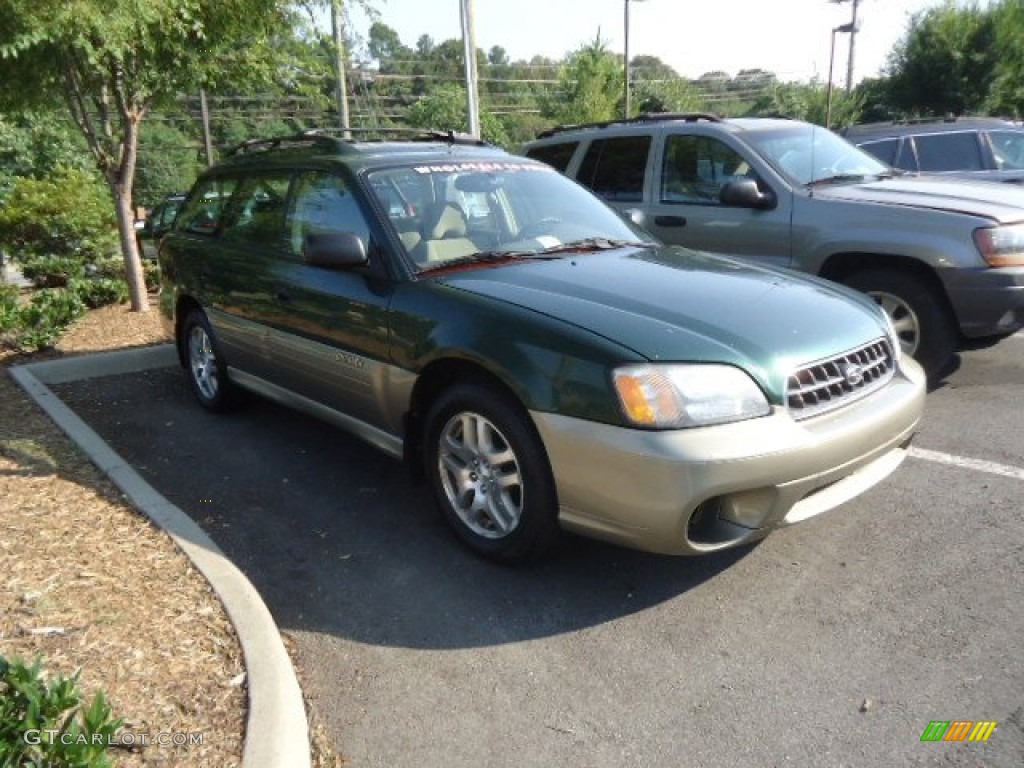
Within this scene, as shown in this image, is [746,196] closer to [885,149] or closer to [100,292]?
[885,149]

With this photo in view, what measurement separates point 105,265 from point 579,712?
39.9ft

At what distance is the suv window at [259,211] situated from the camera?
464 cm

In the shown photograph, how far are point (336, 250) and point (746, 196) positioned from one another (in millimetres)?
3309

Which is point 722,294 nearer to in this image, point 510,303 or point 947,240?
point 510,303

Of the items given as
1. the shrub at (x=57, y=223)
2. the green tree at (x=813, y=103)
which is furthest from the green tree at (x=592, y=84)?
the shrub at (x=57, y=223)

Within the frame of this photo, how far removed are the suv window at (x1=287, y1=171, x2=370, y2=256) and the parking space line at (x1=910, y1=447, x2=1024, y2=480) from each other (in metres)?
3.10

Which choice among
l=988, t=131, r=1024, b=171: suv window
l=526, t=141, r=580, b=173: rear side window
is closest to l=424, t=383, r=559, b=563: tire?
l=526, t=141, r=580, b=173: rear side window

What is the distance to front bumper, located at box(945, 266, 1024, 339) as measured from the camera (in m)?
4.97

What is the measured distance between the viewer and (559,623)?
3.05m

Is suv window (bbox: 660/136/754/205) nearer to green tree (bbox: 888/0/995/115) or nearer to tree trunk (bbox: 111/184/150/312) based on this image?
tree trunk (bbox: 111/184/150/312)

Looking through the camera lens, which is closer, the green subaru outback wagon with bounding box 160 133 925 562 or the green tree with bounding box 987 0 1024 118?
the green subaru outback wagon with bounding box 160 133 925 562

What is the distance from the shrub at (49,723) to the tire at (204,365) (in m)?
3.26

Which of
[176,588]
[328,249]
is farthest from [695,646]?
[328,249]

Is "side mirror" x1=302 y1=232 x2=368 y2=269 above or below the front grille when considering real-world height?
above
